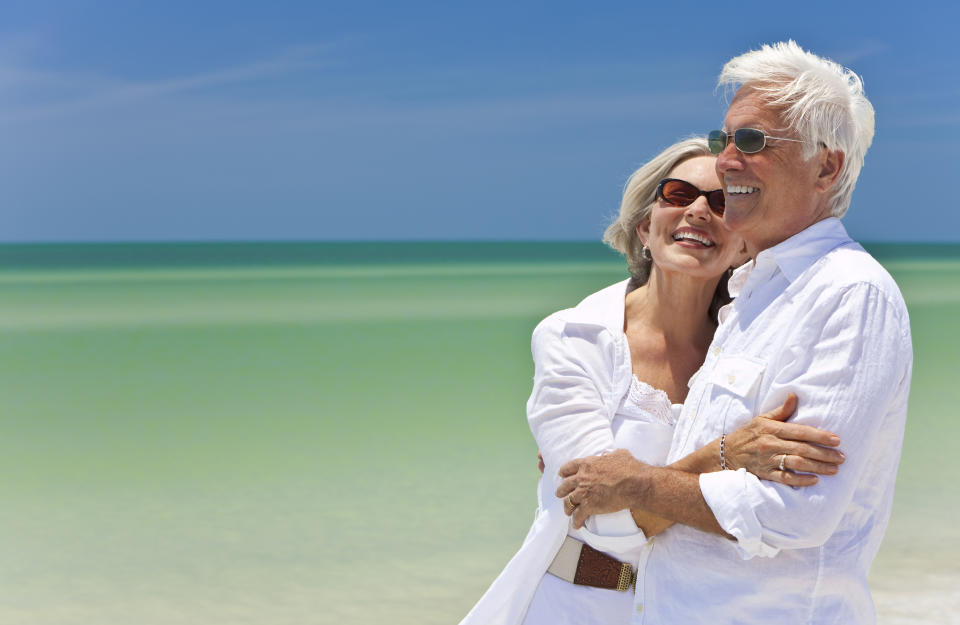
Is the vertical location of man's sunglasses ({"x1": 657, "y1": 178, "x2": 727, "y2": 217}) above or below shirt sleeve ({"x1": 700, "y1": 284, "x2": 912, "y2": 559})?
above

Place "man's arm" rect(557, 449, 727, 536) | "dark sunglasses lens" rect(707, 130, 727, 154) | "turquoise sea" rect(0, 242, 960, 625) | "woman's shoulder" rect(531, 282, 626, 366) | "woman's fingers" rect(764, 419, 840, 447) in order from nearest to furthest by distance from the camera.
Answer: "woman's fingers" rect(764, 419, 840, 447) → "man's arm" rect(557, 449, 727, 536) → "dark sunglasses lens" rect(707, 130, 727, 154) → "woman's shoulder" rect(531, 282, 626, 366) → "turquoise sea" rect(0, 242, 960, 625)

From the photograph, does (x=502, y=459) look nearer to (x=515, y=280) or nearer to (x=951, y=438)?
(x=951, y=438)

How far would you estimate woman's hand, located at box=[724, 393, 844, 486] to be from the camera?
1.81m

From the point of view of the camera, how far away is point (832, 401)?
183 cm

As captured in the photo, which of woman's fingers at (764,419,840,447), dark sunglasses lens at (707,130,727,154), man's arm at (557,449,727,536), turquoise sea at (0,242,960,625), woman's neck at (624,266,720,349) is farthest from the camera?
turquoise sea at (0,242,960,625)

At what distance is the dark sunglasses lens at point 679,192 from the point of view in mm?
2512

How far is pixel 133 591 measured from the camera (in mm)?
5289

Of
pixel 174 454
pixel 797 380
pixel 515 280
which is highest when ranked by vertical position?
pixel 797 380

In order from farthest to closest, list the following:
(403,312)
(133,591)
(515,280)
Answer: (515,280), (403,312), (133,591)

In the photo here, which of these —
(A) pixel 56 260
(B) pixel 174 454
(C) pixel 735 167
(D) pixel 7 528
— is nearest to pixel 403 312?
(B) pixel 174 454

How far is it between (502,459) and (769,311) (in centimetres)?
576

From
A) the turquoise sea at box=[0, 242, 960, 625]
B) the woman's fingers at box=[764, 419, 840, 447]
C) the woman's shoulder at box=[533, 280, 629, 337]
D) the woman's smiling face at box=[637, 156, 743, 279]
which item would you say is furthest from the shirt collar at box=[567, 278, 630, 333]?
the turquoise sea at box=[0, 242, 960, 625]

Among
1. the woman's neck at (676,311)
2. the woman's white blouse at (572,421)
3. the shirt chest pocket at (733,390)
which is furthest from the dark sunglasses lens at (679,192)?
the shirt chest pocket at (733,390)

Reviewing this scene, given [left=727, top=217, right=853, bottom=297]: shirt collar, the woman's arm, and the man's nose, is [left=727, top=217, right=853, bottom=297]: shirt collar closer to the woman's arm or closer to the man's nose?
the man's nose
